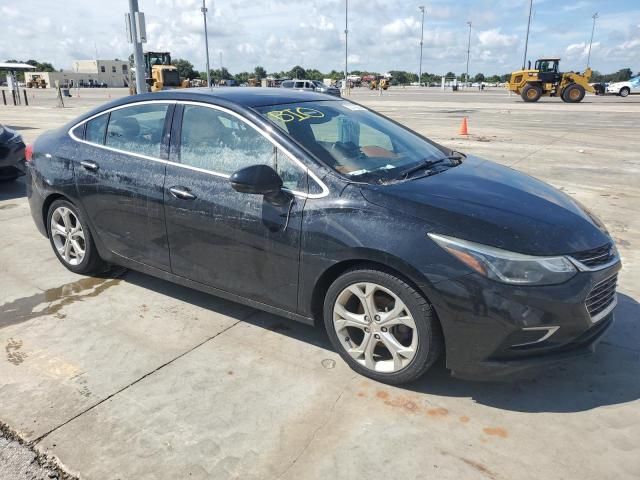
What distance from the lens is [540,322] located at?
99.3 inches

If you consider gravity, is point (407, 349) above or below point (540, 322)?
below

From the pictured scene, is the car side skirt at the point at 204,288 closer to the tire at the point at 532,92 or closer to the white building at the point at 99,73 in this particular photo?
the tire at the point at 532,92

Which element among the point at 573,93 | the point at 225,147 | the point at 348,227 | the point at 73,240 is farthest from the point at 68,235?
the point at 573,93

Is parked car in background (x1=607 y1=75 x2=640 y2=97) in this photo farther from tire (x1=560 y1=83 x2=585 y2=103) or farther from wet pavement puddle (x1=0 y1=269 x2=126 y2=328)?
wet pavement puddle (x1=0 y1=269 x2=126 y2=328)

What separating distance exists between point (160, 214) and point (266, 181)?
3.44 ft

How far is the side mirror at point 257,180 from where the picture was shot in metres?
2.93

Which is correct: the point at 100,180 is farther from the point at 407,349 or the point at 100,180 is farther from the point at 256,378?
Result: the point at 407,349

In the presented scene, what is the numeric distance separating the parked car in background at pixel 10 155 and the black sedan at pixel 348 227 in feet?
13.3

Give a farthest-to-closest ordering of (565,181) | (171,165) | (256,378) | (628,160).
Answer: (628,160) → (565,181) → (171,165) → (256,378)

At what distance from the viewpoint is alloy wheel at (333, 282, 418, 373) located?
2.79 metres

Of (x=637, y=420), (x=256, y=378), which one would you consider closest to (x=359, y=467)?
(x=256, y=378)

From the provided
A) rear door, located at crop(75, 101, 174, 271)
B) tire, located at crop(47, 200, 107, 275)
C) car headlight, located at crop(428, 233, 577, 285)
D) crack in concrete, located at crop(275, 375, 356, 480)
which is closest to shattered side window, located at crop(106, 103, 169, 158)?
rear door, located at crop(75, 101, 174, 271)

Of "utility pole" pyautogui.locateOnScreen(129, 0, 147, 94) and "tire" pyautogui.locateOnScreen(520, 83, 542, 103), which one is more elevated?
"utility pole" pyautogui.locateOnScreen(129, 0, 147, 94)

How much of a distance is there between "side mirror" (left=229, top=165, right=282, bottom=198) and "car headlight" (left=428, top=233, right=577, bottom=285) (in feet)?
3.39
